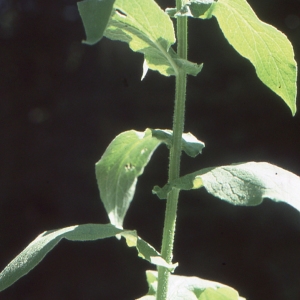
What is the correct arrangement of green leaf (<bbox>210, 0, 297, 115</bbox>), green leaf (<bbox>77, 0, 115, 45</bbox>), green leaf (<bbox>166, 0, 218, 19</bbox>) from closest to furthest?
green leaf (<bbox>77, 0, 115, 45</bbox>) → green leaf (<bbox>166, 0, 218, 19</bbox>) → green leaf (<bbox>210, 0, 297, 115</bbox>)

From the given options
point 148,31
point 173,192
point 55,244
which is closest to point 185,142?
point 173,192

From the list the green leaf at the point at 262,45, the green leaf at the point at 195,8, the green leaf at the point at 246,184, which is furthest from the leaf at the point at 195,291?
the green leaf at the point at 195,8

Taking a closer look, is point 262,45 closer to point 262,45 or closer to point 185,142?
point 262,45

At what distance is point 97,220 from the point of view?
3.42 metres

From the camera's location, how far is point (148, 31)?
0.85m

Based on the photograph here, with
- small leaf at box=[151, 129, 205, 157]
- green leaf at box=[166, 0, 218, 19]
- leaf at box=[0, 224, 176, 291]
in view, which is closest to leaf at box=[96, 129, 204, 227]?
small leaf at box=[151, 129, 205, 157]

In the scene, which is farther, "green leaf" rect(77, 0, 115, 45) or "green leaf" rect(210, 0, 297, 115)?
"green leaf" rect(210, 0, 297, 115)

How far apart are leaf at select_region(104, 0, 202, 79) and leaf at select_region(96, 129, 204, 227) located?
0.14 m

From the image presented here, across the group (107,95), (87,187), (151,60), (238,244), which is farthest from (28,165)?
(151,60)

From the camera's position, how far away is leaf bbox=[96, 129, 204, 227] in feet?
3.19

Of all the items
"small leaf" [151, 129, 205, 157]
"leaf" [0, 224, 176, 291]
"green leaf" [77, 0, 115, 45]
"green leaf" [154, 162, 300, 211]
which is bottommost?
"leaf" [0, 224, 176, 291]

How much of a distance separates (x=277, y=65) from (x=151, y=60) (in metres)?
0.23

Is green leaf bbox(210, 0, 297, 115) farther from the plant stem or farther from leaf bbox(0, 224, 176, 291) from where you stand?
leaf bbox(0, 224, 176, 291)

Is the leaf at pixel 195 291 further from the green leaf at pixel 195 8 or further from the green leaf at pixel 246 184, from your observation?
the green leaf at pixel 195 8
